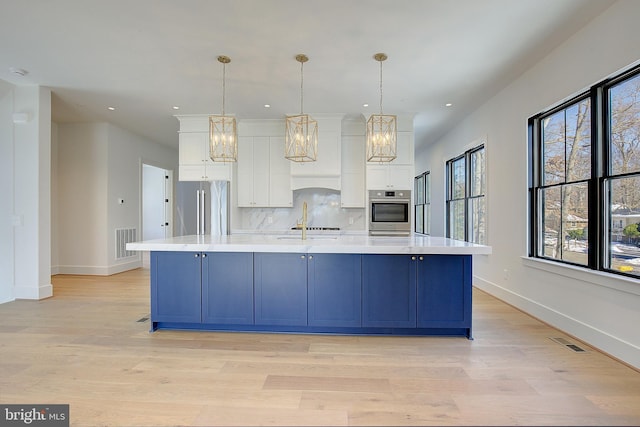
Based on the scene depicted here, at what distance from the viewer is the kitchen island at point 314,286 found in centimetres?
281

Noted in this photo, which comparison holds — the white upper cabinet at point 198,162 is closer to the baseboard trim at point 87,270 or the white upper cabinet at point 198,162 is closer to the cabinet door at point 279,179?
the cabinet door at point 279,179

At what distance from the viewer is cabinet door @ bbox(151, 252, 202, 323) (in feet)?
9.71

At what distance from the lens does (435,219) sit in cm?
682

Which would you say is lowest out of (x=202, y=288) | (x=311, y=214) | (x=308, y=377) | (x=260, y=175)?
(x=308, y=377)

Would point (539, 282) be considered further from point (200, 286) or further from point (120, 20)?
point (120, 20)

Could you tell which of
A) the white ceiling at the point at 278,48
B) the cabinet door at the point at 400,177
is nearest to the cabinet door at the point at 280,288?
the white ceiling at the point at 278,48

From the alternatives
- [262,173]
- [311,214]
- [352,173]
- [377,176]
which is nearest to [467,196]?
[377,176]

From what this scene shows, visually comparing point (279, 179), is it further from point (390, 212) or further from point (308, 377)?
point (308, 377)

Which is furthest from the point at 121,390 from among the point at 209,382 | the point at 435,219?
the point at 435,219

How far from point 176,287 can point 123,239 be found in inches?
155

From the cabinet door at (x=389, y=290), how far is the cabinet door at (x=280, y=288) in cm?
58

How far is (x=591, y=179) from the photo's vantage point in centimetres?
272

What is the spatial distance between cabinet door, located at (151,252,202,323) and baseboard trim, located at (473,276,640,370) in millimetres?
3486

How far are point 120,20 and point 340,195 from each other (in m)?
3.72
